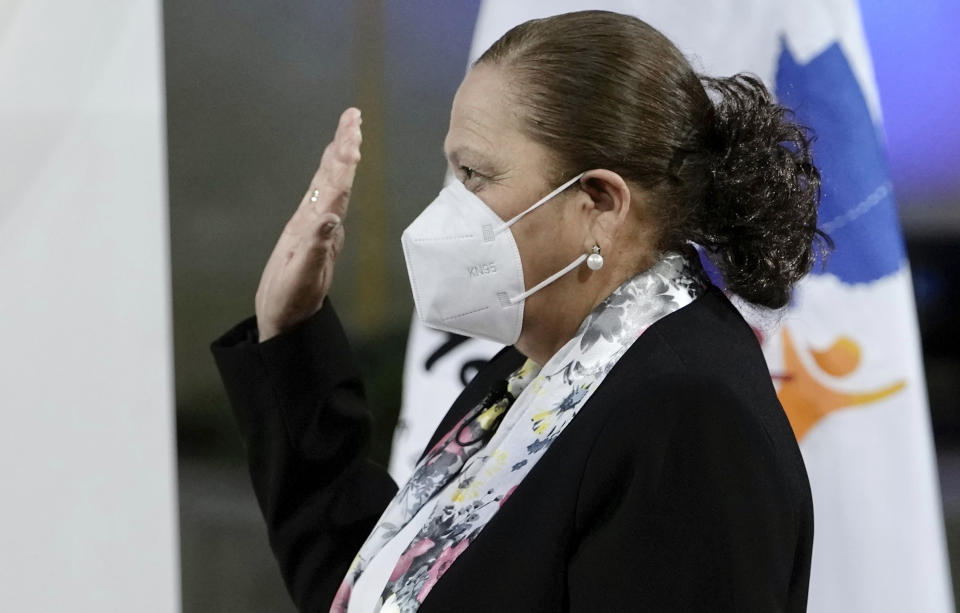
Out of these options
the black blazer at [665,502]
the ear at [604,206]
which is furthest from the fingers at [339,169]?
the black blazer at [665,502]

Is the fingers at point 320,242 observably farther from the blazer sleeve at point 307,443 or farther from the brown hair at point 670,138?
the brown hair at point 670,138

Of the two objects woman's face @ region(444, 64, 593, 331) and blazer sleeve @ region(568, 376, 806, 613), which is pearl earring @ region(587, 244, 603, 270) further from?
blazer sleeve @ region(568, 376, 806, 613)

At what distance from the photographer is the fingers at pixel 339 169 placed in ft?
3.96

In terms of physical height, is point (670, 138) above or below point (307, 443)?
above

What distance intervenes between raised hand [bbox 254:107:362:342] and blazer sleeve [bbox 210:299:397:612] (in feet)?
0.08

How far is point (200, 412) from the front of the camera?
1778mm

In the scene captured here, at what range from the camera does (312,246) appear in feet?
3.97

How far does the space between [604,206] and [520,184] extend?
0.08 meters

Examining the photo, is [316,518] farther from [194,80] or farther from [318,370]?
[194,80]

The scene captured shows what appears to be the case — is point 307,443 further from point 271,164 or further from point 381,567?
point 271,164

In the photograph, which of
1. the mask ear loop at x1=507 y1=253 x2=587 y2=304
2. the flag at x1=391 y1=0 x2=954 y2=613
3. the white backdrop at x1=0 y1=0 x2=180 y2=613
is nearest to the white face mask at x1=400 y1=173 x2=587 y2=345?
the mask ear loop at x1=507 y1=253 x2=587 y2=304

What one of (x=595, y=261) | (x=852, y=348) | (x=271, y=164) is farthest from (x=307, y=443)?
(x=852, y=348)

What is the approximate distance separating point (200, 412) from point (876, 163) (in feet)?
3.76

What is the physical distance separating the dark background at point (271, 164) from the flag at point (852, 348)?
48 cm
